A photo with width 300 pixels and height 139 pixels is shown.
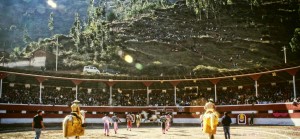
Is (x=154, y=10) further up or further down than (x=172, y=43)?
further up

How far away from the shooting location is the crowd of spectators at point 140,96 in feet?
124

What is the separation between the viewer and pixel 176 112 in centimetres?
4272

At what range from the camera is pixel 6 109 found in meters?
35.2

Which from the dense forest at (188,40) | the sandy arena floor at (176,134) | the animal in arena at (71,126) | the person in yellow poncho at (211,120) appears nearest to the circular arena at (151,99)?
the sandy arena floor at (176,134)

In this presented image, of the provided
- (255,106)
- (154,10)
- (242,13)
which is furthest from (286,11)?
(255,106)

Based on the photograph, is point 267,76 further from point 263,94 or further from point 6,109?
point 6,109

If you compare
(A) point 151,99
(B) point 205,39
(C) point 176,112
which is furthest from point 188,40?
(C) point 176,112

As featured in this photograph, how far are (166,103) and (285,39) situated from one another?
6276 centimetres

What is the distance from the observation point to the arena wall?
33.3 metres

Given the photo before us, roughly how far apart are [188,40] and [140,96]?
2057 inches

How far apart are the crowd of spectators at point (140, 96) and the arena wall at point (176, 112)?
748 millimetres

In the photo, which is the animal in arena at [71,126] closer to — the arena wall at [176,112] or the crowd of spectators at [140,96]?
the arena wall at [176,112]

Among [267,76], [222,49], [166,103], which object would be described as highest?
[222,49]

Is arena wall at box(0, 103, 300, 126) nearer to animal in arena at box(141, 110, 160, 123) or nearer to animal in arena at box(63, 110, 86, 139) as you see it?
animal in arena at box(141, 110, 160, 123)
